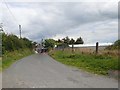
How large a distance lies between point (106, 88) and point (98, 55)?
51.7 ft

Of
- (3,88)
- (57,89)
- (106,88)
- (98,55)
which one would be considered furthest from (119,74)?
(98,55)

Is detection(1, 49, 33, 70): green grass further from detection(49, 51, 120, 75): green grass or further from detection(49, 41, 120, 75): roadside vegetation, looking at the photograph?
detection(49, 51, 120, 75): green grass

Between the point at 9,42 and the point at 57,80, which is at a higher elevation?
the point at 9,42

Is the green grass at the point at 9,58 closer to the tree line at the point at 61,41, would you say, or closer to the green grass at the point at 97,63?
the green grass at the point at 97,63

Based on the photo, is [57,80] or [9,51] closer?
[57,80]

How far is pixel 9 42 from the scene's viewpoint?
58344 millimetres

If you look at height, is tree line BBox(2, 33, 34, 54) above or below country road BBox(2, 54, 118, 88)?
above

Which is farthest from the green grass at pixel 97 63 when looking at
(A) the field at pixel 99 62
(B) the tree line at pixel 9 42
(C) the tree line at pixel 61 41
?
(C) the tree line at pixel 61 41

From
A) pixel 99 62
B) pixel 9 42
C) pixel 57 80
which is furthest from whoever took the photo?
pixel 9 42

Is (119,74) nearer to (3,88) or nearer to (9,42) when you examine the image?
(3,88)

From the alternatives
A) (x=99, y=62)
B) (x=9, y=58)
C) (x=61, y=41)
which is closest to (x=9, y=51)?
(x=9, y=58)

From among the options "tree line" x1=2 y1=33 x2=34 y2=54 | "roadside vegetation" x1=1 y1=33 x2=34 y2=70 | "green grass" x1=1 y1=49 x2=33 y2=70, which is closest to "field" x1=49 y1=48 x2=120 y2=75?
"green grass" x1=1 y1=49 x2=33 y2=70

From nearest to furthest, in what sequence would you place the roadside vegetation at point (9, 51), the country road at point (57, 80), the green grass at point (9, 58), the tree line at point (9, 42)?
the country road at point (57, 80)
the green grass at point (9, 58)
the roadside vegetation at point (9, 51)
the tree line at point (9, 42)

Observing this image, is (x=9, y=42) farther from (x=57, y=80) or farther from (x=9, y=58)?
(x=57, y=80)
